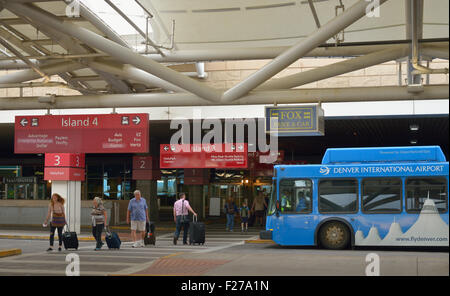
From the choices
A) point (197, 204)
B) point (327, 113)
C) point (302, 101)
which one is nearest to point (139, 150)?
point (302, 101)

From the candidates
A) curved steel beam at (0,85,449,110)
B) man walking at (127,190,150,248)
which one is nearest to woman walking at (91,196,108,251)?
man walking at (127,190,150,248)

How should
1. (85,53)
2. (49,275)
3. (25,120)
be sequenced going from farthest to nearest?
(25,120), (85,53), (49,275)

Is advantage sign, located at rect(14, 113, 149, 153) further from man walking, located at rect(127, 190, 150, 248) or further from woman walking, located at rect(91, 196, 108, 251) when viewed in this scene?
man walking, located at rect(127, 190, 150, 248)

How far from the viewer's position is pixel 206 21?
1456 cm

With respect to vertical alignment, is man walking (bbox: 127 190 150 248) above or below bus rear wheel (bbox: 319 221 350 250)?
above

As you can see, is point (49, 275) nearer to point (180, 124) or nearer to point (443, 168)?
point (443, 168)

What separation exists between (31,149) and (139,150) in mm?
3092

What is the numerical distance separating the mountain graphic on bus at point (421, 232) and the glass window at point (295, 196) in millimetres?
2056

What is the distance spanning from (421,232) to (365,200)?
1773 millimetres

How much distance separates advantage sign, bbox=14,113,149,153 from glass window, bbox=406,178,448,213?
7.55 metres

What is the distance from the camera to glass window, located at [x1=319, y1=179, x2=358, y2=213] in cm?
1866

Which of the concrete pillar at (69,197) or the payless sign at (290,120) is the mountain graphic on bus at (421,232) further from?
the concrete pillar at (69,197)

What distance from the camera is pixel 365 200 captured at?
1855 centimetres

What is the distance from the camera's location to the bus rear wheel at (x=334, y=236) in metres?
18.7
